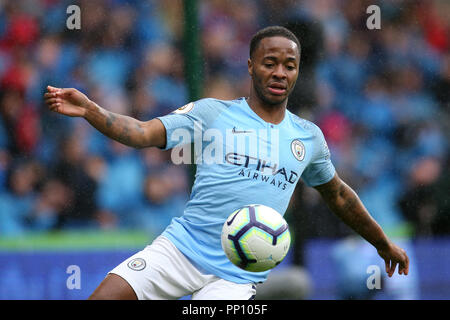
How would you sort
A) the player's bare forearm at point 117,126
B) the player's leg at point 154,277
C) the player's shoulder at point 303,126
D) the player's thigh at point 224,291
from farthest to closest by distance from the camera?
the player's shoulder at point 303,126 → the player's thigh at point 224,291 → the player's leg at point 154,277 → the player's bare forearm at point 117,126

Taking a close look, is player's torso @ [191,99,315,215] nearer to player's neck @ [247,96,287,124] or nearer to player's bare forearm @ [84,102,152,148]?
player's neck @ [247,96,287,124]

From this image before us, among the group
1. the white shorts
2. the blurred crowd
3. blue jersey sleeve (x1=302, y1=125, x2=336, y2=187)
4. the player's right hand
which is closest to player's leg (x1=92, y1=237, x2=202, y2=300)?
the white shorts

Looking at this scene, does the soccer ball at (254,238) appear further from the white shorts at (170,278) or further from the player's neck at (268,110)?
the player's neck at (268,110)

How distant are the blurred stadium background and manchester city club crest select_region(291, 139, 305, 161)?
186 cm

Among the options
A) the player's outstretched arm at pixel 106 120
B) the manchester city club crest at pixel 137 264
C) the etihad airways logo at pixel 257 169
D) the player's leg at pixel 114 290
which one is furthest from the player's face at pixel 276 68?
the player's leg at pixel 114 290

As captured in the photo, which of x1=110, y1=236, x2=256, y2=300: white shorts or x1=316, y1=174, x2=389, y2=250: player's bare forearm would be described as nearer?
x1=110, y1=236, x2=256, y2=300: white shorts

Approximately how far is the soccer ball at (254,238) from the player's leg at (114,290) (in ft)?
1.99

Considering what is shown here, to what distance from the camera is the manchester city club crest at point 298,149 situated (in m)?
4.78

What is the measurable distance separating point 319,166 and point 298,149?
0.30m

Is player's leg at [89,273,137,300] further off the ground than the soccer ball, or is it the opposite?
the soccer ball

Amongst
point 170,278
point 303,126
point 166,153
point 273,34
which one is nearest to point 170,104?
point 166,153

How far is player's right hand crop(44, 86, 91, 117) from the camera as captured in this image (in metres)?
4.05
